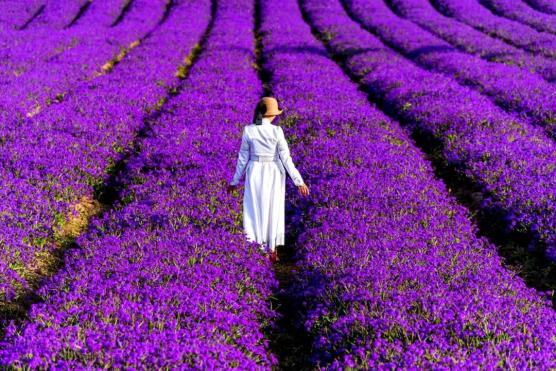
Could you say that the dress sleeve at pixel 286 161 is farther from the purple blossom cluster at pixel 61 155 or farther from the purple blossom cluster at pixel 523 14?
the purple blossom cluster at pixel 523 14

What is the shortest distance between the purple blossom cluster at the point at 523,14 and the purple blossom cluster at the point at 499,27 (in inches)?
25.5

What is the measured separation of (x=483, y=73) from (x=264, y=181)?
382 inches

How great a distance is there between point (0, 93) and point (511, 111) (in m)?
10.5

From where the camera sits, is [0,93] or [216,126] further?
[0,93]

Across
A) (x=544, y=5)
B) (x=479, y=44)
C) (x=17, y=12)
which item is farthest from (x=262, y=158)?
(x=17, y=12)

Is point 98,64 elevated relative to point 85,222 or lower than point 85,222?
lower

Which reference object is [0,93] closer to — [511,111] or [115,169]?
[115,169]

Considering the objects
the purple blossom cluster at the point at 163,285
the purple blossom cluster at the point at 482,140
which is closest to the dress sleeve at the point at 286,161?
the purple blossom cluster at the point at 163,285

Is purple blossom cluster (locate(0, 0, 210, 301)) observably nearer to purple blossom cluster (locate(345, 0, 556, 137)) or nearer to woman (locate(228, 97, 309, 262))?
woman (locate(228, 97, 309, 262))

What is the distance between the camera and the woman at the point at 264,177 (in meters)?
5.34

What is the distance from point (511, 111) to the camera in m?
10.6

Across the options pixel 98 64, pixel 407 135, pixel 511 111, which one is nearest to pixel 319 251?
pixel 407 135

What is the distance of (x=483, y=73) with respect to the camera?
43.0 feet

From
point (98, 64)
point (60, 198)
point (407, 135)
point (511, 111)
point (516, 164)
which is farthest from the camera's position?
point (98, 64)
